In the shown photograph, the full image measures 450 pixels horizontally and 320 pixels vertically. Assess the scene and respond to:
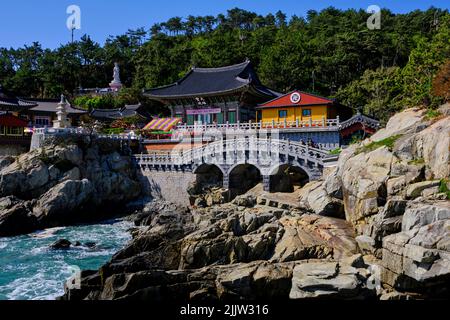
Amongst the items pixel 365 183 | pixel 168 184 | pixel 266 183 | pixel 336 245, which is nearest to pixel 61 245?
pixel 168 184

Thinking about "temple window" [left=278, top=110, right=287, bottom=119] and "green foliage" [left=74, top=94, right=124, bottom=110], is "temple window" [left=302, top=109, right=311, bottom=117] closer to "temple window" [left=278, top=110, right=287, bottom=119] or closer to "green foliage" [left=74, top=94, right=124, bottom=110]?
"temple window" [left=278, top=110, right=287, bottom=119]

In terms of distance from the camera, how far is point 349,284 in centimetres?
1553

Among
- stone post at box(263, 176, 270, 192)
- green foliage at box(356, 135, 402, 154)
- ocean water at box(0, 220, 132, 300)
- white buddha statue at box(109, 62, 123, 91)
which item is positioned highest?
white buddha statue at box(109, 62, 123, 91)

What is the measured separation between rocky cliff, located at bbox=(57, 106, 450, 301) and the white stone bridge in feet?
17.1

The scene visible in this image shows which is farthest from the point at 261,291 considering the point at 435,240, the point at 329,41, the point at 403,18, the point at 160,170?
the point at 403,18

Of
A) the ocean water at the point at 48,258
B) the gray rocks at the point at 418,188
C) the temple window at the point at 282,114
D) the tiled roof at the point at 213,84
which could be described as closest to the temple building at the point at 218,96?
the tiled roof at the point at 213,84

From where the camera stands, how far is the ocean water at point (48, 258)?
2139 centimetres

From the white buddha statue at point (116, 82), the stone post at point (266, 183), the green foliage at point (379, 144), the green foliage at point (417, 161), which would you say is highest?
the white buddha statue at point (116, 82)

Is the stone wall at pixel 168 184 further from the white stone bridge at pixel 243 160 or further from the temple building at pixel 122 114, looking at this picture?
the temple building at pixel 122 114

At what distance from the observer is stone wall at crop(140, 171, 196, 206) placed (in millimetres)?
38938

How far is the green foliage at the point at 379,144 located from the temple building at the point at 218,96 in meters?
20.1

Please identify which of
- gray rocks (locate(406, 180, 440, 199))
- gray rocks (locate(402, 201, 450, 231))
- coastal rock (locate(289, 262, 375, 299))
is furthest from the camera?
gray rocks (locate(406, 180, 440, 199))

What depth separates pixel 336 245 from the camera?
2030 cm

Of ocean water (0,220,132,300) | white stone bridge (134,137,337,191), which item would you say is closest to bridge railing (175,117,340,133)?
white stone bridge (134,137,337,191)
